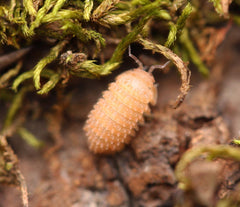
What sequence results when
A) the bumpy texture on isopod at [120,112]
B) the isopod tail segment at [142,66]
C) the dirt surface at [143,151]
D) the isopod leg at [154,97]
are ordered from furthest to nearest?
the isopod leg at [154,97] < the isopod tail segment at [142,66] < the bumpy texture on isopod at [120,112] < the dirt surface at [143,151]

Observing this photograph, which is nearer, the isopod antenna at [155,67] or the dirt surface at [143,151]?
the dirt surface at [143,151]

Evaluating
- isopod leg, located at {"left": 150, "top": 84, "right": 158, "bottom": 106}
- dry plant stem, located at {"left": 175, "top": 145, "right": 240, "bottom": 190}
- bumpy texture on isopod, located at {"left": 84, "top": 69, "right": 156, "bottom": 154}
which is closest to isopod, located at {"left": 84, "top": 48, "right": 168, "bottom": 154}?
bumpy texture on isopod, located at {"left": 84, "top": 69, "right": 156, "bottom": 154}

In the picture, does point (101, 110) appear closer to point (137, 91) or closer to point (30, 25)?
point (137, 91)

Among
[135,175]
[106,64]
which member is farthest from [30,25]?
[135,175]

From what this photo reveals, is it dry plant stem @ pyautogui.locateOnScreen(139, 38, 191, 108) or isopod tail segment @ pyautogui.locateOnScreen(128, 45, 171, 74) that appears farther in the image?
isopod tail segment @ pyautogui.locateOnScreen(128, 45, 171, 74)

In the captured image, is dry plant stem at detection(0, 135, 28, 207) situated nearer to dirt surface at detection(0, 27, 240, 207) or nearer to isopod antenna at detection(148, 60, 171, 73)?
Answer: dirt surface at detection(0, 27, 240, 207)

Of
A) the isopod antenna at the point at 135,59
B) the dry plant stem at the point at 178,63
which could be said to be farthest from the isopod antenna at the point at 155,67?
the dry plant stem at the point at 178,63

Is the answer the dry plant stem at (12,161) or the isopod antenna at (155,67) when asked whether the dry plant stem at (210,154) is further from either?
the dry plant stem at (12,161)

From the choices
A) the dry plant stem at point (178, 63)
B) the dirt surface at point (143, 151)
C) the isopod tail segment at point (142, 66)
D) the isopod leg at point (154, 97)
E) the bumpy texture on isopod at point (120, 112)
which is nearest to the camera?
the dry plant stem at point (178, 63)
